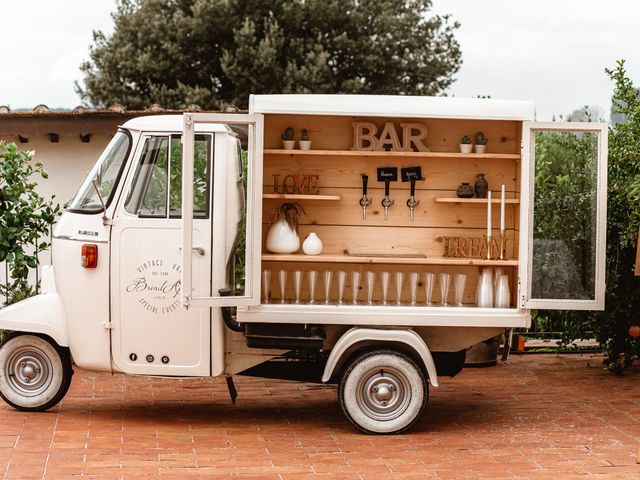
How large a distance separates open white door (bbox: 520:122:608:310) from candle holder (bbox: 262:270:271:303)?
1.87 m

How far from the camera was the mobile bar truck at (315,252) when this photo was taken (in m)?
7.63

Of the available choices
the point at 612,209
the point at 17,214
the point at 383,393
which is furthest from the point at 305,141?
the point at 17,214

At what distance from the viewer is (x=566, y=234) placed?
26.1 feet

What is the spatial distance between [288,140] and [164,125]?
0.93 m

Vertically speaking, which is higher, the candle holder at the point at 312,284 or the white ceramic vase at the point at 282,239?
the white ceramic vase at the point at 282,239

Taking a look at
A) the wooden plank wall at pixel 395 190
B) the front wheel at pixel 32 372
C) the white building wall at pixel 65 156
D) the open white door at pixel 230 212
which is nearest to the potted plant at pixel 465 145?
the wooden plank wall at pixel 395 190

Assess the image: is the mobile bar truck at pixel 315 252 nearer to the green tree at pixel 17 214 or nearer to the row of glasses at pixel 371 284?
the row of glasses at pixel 371 284

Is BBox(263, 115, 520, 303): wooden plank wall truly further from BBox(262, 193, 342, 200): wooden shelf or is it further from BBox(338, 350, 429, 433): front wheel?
BBox(338, 350, 429, 433): front wheel

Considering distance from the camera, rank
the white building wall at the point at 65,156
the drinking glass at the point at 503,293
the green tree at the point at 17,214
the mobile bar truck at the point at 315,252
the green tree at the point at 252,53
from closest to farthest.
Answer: the mobile bar truck at the point at 315,252 < the drinking glass at the point at 503,293 < the green tree at the point at 17,214 < the white building wall at the point at 65,156 < the green tree at the point at 252,53

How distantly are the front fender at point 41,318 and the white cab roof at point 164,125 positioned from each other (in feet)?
4.68

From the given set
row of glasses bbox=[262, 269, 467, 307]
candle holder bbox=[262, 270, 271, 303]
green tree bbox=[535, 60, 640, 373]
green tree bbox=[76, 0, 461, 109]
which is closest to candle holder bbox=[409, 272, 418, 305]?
row of glasses bbox=[262, 269, 467, 307]

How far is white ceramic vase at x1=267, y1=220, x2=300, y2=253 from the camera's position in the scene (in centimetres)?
789

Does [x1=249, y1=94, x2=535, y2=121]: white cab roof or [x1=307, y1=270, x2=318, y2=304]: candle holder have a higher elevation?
[x1=249, y1=94, x2=535, y2=121]: white cab roof

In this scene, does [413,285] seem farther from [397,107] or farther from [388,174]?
[397,107]
